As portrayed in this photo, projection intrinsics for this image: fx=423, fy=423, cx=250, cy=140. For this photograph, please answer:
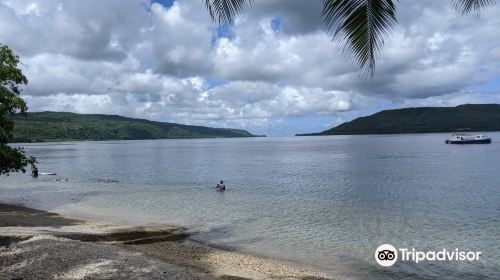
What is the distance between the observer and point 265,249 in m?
24.4

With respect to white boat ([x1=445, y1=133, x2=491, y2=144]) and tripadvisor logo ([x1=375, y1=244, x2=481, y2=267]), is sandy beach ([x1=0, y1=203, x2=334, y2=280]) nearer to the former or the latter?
tripadvisor logo ([x1=375, y1=244, x2=481, y2=267])

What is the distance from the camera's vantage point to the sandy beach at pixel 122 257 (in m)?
14.4

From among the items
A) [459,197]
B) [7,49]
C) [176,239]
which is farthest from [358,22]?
[459,197]

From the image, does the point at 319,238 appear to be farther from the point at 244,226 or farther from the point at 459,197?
the point at 459,197

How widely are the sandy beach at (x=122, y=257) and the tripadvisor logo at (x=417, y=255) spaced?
492 centimetres

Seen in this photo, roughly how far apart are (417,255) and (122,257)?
15350 millimetres

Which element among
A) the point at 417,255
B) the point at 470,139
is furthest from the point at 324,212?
the point at 470,139

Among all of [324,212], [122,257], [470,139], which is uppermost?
[470,139]

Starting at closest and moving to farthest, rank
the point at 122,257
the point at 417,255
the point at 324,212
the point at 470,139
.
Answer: the point at 122,257, the point at 417,255, the point at 324,212, the point at 470,139

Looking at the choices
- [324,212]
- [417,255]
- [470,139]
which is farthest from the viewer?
[470,139]

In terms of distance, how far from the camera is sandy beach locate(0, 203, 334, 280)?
47.3ft

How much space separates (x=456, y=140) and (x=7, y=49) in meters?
182

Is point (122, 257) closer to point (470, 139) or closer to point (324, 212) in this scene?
point (324, 212)

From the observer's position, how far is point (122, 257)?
17.0 m
